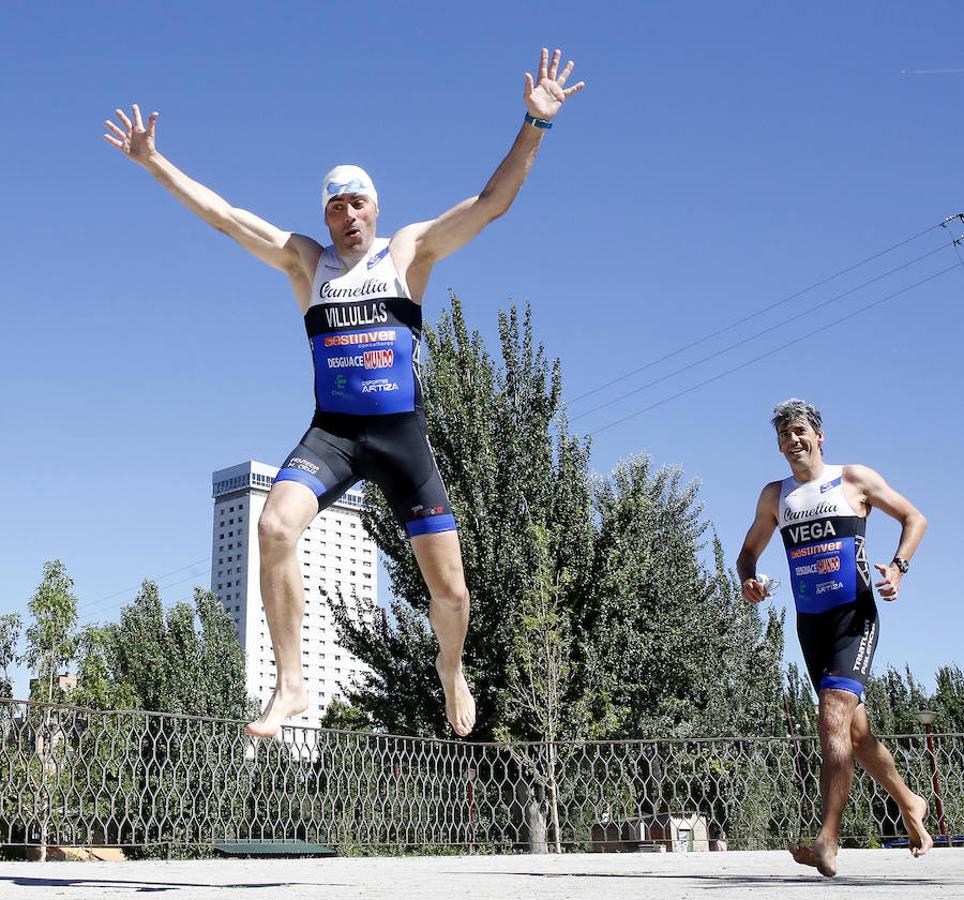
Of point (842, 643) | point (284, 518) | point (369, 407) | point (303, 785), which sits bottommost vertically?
point (303, 785)

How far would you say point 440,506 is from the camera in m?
4.09

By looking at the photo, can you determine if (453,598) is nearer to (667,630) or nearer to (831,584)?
(831,584)

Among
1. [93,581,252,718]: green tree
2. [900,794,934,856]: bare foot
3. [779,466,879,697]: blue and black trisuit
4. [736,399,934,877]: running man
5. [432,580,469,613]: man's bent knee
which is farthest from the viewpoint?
[93,581,252,718]: green tree

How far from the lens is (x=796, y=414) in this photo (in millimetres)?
5105

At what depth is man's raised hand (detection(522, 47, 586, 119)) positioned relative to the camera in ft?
13.5

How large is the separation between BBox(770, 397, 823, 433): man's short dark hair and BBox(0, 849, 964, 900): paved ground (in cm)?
207

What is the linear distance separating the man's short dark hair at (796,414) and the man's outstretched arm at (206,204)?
2.49 metres

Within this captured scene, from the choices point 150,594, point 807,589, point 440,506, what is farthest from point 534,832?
point 150,594

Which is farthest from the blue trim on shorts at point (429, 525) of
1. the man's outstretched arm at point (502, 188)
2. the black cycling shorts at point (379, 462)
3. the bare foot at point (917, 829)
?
the bare foot at point (917, 829)

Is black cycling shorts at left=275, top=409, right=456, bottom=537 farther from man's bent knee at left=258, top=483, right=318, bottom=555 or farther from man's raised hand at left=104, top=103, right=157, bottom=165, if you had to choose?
man's raised hand at left=104, top=103, right=157, bottom=165

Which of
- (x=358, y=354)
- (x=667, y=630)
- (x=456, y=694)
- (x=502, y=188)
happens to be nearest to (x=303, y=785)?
(x=456, y=694)

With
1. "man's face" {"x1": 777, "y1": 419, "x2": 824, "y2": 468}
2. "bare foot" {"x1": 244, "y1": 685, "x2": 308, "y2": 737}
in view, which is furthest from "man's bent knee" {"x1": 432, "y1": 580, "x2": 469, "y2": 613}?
"man's face" {"x1": 777, "y1": 419, "x2": 824, "y2": 468}

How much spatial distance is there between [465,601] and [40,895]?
1.88 metres

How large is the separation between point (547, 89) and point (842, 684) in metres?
2.88
